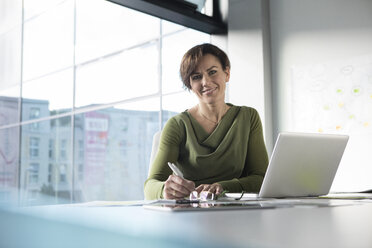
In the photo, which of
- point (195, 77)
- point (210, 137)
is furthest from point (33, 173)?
point (210, 137)

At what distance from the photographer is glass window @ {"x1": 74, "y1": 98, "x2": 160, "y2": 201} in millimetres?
6762

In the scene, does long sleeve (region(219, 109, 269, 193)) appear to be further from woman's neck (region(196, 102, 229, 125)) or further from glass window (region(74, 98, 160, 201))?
glass window (region(74, 98, 160, 201))

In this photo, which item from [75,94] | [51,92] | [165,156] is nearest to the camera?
[165,156]

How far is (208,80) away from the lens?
1983mm

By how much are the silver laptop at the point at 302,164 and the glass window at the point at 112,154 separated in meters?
5.28

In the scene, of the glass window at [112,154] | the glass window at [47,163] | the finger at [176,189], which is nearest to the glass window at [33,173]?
the glass window at [47,163]

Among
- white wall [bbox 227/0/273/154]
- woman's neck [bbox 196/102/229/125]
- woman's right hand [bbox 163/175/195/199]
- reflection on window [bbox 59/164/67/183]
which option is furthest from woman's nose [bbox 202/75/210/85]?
reflection on window [bbox 59/164/67/183]

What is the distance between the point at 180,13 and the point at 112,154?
401 centimetres

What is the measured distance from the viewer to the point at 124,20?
6.11m

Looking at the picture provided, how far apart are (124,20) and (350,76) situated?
3899mm

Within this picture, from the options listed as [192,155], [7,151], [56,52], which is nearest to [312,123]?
[192,155]

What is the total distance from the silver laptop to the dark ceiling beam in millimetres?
2565

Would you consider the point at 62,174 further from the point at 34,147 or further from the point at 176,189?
the point at 176,189

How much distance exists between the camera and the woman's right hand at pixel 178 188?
1.22m
